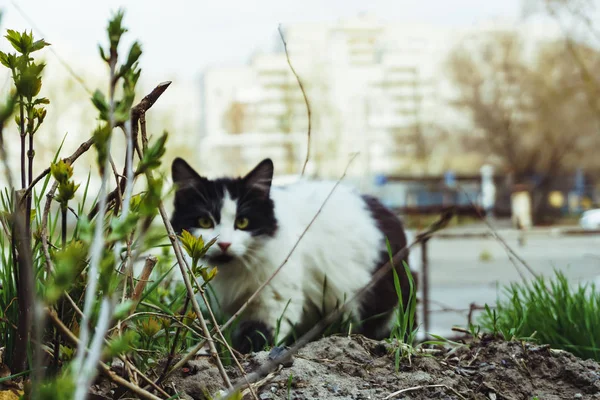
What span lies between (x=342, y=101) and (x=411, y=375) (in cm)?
5667

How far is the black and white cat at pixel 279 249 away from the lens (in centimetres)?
252

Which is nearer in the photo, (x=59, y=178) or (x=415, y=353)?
(x=59, y=178)

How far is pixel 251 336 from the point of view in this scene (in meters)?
2.40

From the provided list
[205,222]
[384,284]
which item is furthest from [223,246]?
[384,284]

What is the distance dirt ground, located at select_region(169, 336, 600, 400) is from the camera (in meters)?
1.61

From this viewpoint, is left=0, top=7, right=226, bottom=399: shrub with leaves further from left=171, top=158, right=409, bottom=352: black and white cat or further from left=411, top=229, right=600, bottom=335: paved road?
left=411, top=229, right=600, bottom=335: paved road

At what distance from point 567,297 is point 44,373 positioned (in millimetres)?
1781

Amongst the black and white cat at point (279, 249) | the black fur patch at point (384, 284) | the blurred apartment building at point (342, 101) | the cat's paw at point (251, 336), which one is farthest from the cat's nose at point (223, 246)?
the blurred apartment building at point (342, 101)

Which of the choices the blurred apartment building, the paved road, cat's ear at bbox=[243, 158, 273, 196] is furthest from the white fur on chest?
the blurred apartment building

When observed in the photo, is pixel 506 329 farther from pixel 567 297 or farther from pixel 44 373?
pixel 44 373

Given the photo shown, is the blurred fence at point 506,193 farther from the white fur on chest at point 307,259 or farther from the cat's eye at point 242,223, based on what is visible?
the cat's eye at point 242,223

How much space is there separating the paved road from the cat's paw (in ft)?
3.84

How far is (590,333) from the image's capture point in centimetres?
226

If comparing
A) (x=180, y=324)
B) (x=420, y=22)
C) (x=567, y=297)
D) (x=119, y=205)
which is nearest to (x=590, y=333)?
(x=567, y=297)
